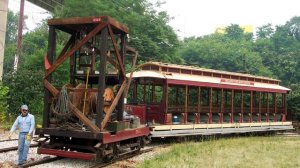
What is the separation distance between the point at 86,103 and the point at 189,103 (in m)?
9.17

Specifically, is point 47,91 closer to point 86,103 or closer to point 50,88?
point 50,88

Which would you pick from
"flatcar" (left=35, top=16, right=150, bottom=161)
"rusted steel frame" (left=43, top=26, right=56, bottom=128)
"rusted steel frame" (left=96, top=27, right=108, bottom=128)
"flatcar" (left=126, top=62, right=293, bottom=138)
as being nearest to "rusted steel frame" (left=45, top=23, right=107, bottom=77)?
"flatcar" (left=35, top=16, right=150, bottom=161)

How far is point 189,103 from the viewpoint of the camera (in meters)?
18.8

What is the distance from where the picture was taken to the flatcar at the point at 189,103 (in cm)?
1530

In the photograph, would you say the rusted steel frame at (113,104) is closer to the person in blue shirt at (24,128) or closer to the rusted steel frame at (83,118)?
the rusted steel frame at (83,118)

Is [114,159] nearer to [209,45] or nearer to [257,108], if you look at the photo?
[257,108]

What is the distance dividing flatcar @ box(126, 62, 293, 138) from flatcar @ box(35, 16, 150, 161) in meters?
3.75

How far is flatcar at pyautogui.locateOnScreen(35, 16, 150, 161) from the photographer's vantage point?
957 centimetres

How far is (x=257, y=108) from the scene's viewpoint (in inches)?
872

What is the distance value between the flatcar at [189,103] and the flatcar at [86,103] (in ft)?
12.3

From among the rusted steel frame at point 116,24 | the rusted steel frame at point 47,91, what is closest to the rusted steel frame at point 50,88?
the rusted steel frame at point 47,91

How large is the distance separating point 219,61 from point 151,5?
25.7 m

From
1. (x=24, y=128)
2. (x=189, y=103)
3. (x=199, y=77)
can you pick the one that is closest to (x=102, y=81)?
(x=24, y=128)

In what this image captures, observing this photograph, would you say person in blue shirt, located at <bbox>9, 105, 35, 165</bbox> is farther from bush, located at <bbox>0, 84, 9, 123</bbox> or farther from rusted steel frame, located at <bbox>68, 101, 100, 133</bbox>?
bush, located at <bbox>0, 84, 9, 123</bbox>
